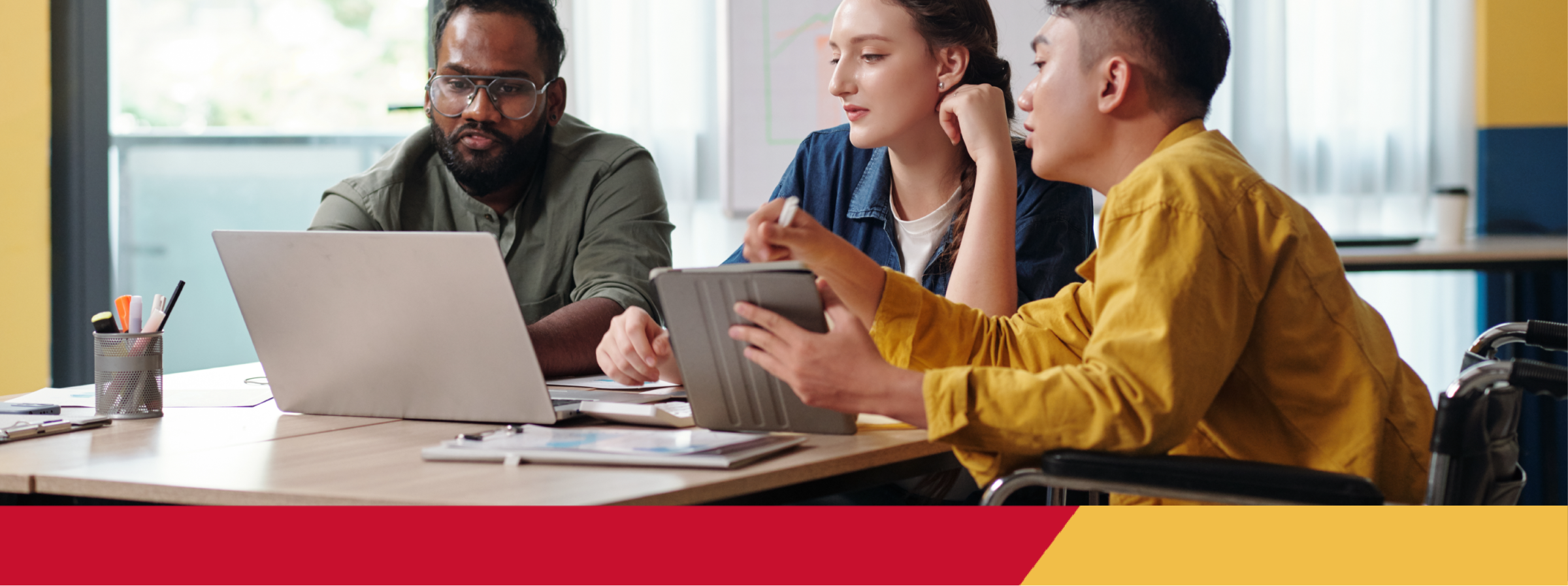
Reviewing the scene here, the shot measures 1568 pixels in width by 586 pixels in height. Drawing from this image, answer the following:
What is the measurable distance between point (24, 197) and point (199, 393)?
2.56 meters

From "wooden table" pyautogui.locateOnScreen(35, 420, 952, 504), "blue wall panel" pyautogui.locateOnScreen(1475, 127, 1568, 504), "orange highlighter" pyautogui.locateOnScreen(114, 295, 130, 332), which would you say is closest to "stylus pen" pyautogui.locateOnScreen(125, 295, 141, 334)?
"orange highlighter" pyautogui.locateOnScreen(114, 295, 130, 332)

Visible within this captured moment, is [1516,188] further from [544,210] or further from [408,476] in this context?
[408,476]

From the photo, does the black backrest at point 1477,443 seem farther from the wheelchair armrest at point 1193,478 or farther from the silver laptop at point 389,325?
the silver laptop at point 389,325

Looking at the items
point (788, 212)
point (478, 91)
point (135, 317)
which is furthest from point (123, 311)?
Result: point (788, 212)

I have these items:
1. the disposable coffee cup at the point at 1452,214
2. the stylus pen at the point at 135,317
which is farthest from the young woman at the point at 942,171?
the disposable coffee cup at the point at 1452,214

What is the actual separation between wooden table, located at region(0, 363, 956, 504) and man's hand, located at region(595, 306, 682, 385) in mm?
211

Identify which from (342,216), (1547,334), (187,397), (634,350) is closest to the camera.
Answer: (1547,334)

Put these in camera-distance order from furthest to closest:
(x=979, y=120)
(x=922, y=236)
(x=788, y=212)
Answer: (x=922, y=236) < (x=979, y=120) < (x=788, y=212)

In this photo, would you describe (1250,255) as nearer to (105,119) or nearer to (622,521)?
(622,521)

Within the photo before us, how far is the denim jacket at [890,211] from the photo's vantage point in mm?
1788

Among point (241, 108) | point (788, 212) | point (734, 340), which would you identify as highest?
point (241, 108)

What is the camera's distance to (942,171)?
6.23ft

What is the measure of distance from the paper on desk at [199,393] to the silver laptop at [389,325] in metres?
0.10

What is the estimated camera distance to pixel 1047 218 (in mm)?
1812
